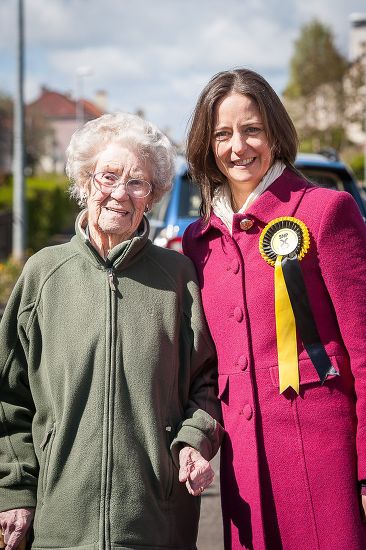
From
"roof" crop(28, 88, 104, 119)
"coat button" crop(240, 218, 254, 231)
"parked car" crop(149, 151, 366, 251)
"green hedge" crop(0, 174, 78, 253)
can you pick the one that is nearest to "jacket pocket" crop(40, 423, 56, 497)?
"coat button" crop(240, 218, 254, 231)

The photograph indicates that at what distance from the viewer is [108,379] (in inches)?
103

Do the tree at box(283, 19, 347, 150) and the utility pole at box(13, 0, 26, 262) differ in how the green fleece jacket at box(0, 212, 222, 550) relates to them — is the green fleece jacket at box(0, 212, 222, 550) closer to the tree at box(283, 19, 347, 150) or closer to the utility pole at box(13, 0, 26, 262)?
the utility pole at box(13, 0, 26, 262)

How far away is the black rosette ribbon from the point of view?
2.65 metres

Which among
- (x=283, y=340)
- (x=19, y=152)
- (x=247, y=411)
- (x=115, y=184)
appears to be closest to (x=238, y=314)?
(x=283, y=340)

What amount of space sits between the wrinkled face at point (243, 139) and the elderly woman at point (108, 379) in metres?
0.22

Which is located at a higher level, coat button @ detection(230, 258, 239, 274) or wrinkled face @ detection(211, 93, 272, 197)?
wrinkled face @ detection(211, 93, 272, 197)

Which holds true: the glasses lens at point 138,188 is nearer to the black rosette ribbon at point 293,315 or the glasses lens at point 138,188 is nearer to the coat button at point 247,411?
the black rosette ribbon at point 293,315

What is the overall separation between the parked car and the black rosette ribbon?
437cm

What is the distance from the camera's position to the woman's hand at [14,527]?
2635 millimetres

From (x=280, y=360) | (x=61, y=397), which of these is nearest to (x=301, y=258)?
(x=280, y=360)

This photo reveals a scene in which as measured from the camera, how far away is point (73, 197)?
3018 mm

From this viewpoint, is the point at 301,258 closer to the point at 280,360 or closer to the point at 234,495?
the point at 280,360

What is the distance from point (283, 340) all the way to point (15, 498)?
935 millimetres

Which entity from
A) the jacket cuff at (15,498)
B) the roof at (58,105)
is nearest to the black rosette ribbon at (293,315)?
the jacket cuff at (15,498)
